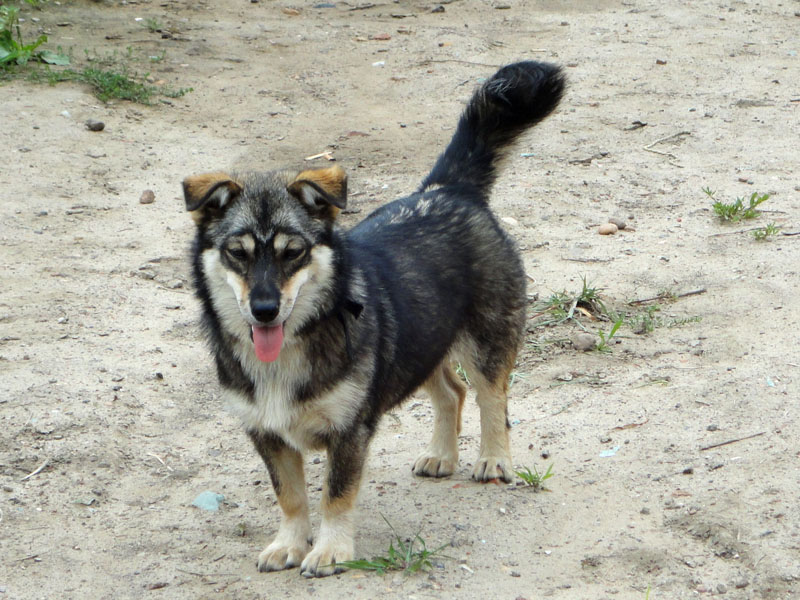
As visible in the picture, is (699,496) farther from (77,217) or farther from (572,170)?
(77,217)

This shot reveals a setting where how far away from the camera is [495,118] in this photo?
5410 millimetres

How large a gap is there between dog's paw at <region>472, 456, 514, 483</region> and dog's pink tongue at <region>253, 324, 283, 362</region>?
160cm

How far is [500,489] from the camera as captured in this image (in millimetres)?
5207

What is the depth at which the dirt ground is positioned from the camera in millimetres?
4562

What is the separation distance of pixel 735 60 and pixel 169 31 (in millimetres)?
6444

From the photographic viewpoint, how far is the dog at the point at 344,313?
4168 mm

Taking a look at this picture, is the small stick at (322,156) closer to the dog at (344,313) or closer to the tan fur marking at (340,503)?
the dog at (344,313)

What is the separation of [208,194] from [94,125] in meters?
5.70

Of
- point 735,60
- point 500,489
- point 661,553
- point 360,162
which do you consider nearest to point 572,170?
point 360,162

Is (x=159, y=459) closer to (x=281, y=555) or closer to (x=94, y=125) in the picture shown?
(x=281, y=555)

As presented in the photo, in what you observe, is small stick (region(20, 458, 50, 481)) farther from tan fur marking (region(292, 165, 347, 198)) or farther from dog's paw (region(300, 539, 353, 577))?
tan fur marking (region(292, 165, 347, 198))

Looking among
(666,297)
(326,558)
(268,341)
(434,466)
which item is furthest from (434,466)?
(666,297)

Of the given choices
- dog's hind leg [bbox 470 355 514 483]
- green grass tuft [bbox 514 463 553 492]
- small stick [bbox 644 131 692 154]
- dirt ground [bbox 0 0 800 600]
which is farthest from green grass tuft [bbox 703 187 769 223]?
green grass tuft [bbox 514 463 553 492]

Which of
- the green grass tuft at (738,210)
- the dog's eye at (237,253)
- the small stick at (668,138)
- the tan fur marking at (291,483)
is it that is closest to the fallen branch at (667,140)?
the small stick at (668,138)
